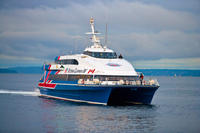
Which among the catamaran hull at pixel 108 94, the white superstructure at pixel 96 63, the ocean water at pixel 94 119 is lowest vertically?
the ocean water at pixel 94 119

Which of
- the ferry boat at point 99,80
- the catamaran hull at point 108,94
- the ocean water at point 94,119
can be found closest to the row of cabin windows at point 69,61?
the ferry boat at point 99,80

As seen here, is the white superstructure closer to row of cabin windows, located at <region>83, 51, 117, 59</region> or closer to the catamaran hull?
row of cabin windows, located at <region>83, 51, 117, 59</region>

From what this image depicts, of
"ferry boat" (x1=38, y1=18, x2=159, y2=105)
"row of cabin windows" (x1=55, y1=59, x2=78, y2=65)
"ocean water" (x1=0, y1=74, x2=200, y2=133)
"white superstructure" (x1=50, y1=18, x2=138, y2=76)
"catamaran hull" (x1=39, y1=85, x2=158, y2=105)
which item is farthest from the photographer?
"row of cabin windows" (x1=55, y1=59, x2=78, y2=65)

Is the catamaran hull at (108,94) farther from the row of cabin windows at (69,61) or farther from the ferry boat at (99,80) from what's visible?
the row of cabin windows at (69,61)

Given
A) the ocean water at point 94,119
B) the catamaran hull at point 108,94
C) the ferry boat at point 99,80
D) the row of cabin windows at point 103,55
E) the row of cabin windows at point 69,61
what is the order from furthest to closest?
the row of cabin windows at point 69,61 < the row of cabin windows at point 103,55 < the ferry boat at point 99,80 < the catamaran hull at point 108,94 < the ocean water at point 94,119

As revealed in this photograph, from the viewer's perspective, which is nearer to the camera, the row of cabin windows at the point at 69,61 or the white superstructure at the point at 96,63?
the white superstructure at the point at 96,63

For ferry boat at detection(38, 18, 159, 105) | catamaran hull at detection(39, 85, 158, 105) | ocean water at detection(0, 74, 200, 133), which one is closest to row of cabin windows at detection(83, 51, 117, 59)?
ferry boat at detection(38, 18, 159, 105)

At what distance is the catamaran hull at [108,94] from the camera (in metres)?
34.1

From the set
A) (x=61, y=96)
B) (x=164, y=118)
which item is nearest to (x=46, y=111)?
(x=61, y=96)

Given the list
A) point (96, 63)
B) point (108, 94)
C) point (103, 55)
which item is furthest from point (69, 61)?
point (108, 94)

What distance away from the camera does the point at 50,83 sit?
140 feet

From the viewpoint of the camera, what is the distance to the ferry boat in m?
34.4

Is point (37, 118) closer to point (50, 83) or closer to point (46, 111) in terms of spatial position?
point (46, 111)

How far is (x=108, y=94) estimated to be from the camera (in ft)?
112
